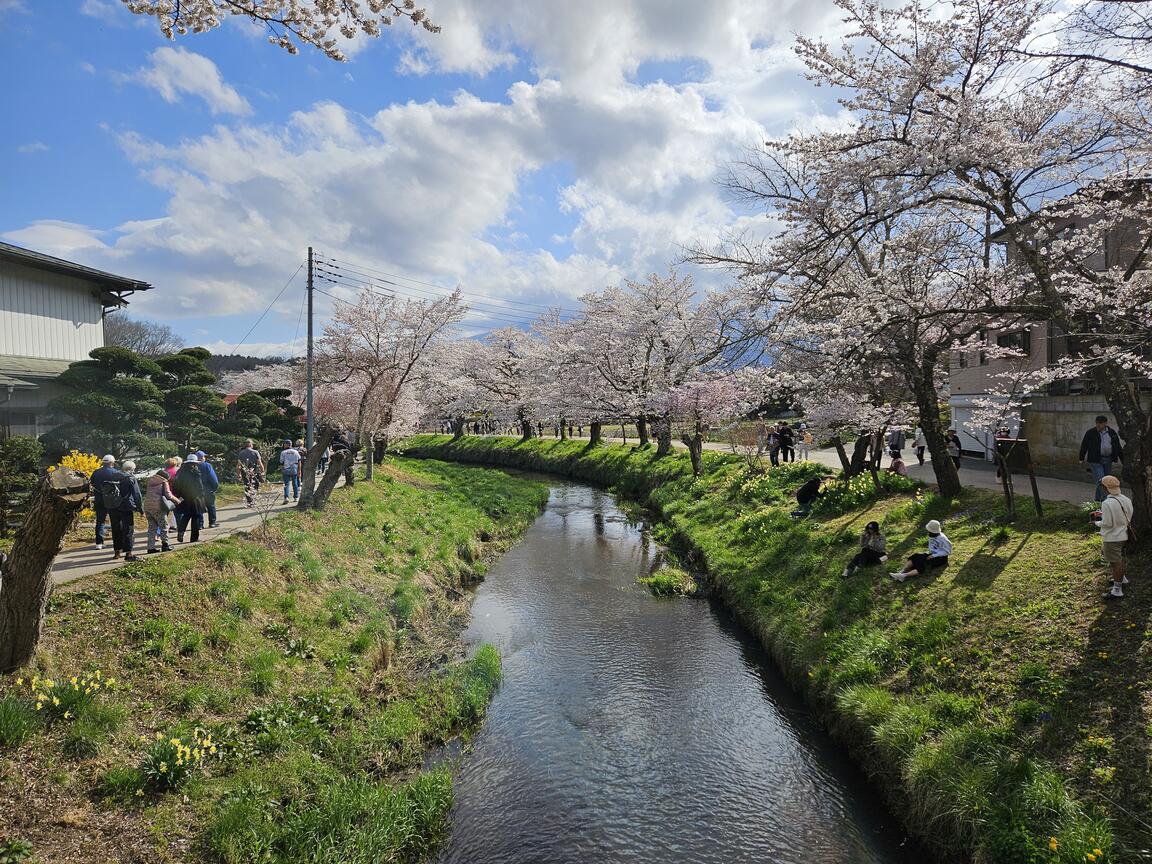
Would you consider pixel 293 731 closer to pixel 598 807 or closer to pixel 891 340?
pixel 598 807

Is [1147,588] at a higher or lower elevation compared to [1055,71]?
lower

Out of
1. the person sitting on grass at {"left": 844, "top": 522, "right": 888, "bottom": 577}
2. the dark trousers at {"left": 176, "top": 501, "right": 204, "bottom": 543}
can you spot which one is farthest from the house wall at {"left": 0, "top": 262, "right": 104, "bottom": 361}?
the person sitting on grass at {"left": 844, "top": 522, "right": 888, "bottom": 577}

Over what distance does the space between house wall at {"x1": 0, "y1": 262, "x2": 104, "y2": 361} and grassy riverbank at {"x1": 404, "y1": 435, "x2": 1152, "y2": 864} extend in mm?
22588

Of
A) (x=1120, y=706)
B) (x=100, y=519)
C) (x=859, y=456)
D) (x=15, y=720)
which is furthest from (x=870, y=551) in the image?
(x=100, y=519)

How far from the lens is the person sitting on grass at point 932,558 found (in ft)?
37.7

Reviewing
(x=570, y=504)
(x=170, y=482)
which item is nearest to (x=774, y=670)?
(x=170, y=482)

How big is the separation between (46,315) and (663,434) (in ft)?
89.6

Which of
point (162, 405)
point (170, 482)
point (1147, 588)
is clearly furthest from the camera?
point (162, 405)

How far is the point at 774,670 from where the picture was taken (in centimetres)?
1182

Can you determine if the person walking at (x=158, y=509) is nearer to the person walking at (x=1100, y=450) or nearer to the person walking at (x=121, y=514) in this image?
the person walking at (x=121, y=514)

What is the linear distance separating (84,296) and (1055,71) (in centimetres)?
2763

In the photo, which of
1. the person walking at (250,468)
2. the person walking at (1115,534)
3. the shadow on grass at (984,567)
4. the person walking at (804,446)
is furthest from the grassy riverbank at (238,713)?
the person walking at (804,446)

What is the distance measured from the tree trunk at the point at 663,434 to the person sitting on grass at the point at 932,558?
68.5 feet

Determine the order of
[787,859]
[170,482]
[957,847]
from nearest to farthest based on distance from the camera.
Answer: [957,847] < [787,859] < [170,482]
